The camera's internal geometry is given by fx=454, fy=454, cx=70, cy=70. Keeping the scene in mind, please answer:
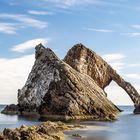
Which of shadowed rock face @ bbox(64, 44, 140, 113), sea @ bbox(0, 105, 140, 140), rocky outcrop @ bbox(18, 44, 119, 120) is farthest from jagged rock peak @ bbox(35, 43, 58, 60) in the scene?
sea @ bbox(0, 105, 140, 140)

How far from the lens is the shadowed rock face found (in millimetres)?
176000

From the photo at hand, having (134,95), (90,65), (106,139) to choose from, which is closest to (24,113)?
(90,65)

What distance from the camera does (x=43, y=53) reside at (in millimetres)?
159625

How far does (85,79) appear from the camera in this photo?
157125mm

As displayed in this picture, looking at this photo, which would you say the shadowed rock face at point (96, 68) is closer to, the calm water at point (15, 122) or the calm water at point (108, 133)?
the calm water at point (15, 122)

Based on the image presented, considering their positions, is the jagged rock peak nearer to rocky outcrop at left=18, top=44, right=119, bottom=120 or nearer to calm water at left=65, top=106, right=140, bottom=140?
rocky outcrop at left=18, top=44, right=119, bottom=120

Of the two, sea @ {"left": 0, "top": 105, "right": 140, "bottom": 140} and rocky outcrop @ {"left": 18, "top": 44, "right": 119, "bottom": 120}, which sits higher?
rocky outcrop @ {"left": 18, "top": 44, "right": 119, "bottom": 120}

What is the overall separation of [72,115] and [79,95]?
26.4 ft

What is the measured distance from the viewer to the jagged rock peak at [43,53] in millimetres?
154250

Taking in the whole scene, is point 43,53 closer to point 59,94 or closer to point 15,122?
point 59,94

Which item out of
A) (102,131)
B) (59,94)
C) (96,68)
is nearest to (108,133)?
A: (102,131)

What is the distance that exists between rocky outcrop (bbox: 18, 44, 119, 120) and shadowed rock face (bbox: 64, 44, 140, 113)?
17.9 meters

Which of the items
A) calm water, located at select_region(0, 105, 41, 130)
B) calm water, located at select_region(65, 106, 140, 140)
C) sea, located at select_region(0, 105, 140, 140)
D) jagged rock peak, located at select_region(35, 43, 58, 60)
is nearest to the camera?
calm water, located at select_region(65, 106, 140, 140)

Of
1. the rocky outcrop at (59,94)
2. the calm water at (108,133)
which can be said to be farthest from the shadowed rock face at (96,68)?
the calm water at (108,133)
